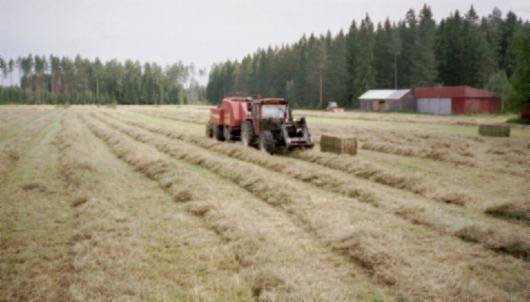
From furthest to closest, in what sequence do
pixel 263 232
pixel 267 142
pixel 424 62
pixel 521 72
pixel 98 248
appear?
pixel 424 62 → pixel 521 72 → pixel 267 142 → pixel 263 232 → pixel 98 248

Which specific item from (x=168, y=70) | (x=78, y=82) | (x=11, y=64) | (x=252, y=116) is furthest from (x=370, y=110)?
(x=11, y=64)

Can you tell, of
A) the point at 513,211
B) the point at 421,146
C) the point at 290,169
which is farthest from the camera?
the point at 421,146

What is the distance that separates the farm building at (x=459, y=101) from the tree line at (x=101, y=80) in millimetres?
75416

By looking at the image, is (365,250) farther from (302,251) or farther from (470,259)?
(470,259)

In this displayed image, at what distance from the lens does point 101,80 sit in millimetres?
120688

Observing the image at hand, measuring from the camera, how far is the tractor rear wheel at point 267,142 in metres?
15.7

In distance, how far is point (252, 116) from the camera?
17.2 meters

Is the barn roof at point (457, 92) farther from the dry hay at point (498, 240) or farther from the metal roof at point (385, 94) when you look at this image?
the dry hay at point (498, 240)

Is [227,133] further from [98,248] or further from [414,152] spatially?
[98,248]

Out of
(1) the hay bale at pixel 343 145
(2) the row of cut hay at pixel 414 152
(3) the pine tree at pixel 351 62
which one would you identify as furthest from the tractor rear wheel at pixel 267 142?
(3) the pine tree at pixel 351 62

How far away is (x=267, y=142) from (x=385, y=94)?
4287 cm

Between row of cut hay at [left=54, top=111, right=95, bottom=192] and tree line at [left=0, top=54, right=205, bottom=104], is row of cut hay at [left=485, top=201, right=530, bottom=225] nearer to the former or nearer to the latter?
row of cut hay at [left=54, top=111, right=95, bottom=192]

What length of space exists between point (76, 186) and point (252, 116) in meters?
8.22

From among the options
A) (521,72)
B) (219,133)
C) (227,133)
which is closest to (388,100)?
(521,72)
